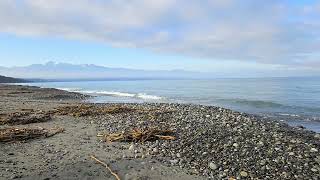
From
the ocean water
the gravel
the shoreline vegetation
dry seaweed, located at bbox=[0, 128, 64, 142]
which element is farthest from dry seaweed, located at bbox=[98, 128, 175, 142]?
the ocean water

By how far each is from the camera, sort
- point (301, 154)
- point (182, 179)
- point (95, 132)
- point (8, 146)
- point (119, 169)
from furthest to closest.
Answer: point (95, 132) < point (8, 146) < point (301, 154) < point (119, 169) < point (182, 179)

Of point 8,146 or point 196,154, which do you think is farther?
point 8,146

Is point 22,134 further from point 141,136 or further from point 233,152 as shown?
point 233,152

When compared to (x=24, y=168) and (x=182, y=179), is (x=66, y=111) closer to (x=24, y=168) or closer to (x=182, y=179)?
(x=24, y=168)

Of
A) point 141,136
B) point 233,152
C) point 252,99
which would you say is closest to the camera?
point 233,152

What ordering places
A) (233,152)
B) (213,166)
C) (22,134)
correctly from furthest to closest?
1. (22,134)
2. (233,152)
3. (213,166)

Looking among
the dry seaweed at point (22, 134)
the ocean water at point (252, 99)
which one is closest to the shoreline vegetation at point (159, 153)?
the dry seaweed at point (22, 134)

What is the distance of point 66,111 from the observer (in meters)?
20.0

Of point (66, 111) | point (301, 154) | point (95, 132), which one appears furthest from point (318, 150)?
point (66, 111)

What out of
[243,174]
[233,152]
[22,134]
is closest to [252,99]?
[233,152]

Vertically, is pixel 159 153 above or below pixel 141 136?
below

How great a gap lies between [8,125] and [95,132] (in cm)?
408

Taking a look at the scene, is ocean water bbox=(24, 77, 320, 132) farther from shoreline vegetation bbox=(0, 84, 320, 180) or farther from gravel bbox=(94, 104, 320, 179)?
shoreline vegetation bbox=(0, 84, 320, 180)

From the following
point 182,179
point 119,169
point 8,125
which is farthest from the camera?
point 8,125
